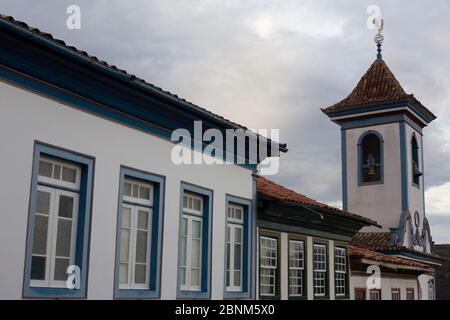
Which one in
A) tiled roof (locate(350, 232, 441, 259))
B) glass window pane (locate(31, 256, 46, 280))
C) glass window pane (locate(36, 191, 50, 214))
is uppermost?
tiled roof (locate(350, 232, 441, 259))

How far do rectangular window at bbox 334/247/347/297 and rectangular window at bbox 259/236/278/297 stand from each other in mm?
3289

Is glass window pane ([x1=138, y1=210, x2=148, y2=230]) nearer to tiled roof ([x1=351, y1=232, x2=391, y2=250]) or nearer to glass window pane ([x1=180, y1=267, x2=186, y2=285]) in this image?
glass window pane ([x1=180, y1=267, x2=186, y2=285])

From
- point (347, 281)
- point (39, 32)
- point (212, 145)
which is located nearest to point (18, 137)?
point (39, 32)

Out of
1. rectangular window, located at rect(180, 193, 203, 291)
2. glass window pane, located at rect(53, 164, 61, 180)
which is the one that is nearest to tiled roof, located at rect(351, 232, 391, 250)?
rectangular window, located at rect(180, 193, 203, 291)

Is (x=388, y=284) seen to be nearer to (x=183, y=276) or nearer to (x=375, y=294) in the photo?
(x=375, y=294)

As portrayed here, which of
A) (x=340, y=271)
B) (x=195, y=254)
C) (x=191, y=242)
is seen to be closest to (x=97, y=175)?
(x=191, y=242)

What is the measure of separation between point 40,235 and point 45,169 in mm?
844

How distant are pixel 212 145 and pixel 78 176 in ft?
11.0

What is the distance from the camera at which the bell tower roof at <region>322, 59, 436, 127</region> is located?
27.1 meters

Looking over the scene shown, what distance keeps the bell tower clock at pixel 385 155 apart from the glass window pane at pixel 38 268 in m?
19.3

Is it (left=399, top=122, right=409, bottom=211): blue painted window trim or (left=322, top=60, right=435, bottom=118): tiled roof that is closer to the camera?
(left=399, top=122, right=409, bottom=211): blue painted window trim

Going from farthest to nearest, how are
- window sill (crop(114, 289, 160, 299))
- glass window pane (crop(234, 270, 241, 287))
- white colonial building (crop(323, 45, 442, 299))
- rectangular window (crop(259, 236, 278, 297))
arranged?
white colonial building (crop(323, 45, 442, 299)) < rectangular window (crop(259, 236, 278, 297)) < glass window pane (crop(234, 270, 241, 287)) < window sill (crop(114, 289, 160, 299))

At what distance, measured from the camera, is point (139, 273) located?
10500mm

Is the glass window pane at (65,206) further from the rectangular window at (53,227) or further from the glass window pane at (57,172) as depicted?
the glass window pane at (57,172)
